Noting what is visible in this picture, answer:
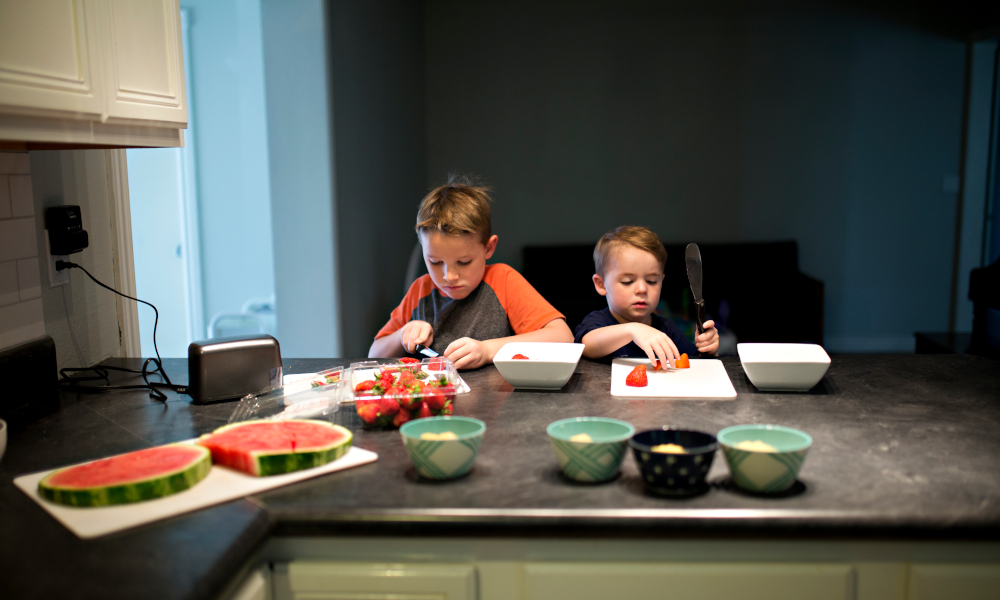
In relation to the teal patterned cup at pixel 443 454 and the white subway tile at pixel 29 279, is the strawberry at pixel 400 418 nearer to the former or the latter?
the teal patterned cup at pixel 443 454

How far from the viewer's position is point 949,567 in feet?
2.90

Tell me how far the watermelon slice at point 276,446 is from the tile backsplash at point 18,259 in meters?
0.65

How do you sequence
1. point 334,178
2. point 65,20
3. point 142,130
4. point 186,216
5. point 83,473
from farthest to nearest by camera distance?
point 186,216
point 334,178
point 142,130
point 65,20
point 83,473

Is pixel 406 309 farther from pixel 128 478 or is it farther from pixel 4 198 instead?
pixel 128 478

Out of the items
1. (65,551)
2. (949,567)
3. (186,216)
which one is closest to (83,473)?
(65,551)

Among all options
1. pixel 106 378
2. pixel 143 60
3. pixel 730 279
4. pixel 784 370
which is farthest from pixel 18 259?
pixel 730 279

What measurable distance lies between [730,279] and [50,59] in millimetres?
4637

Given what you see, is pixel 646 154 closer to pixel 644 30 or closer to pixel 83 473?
pixel 644 30

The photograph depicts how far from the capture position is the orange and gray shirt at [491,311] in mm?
1946

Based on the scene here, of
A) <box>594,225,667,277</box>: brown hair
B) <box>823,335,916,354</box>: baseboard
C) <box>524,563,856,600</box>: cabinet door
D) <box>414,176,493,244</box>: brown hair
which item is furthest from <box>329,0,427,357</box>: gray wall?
<box>823,335,916,354</box>: baseboard

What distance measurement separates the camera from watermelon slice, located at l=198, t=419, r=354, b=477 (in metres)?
1.00

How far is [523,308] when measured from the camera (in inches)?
76.9

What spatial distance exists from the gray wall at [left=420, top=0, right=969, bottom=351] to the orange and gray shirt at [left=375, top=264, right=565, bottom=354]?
332cm

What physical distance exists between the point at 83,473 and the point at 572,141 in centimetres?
462
